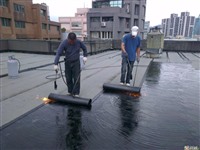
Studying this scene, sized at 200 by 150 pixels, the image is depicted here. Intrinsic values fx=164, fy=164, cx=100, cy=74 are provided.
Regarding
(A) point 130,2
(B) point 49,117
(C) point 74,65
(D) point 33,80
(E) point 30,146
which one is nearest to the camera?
(E) point 30,146

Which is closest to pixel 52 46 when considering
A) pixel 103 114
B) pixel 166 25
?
pixel 103 114

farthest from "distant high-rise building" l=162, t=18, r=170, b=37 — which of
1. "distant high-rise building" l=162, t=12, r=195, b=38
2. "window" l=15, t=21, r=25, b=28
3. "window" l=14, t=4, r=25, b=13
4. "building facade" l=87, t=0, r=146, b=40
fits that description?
"window" l=15, t=21, r=25, b=28

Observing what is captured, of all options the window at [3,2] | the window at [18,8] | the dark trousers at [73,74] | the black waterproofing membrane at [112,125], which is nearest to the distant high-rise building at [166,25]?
the window at [18,8]

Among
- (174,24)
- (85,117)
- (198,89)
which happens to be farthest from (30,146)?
(174,24)

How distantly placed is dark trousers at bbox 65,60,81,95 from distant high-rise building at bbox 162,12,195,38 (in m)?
82.7

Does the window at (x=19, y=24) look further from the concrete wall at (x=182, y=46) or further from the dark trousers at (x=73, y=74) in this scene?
the dark trousers at (x=73, y=74)

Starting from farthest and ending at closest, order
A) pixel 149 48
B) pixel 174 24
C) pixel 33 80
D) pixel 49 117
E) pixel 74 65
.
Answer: pixel 174 24
pixel 149 48
pixel 33 80
pixel 74 65
pixel 49 117

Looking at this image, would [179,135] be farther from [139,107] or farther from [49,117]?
[49,117]

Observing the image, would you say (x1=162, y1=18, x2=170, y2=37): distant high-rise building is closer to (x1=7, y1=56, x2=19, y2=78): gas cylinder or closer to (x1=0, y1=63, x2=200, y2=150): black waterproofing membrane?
(x1=7, y1=56, x2=19, y2=78): gas cylinder

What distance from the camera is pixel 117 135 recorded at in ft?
7.87

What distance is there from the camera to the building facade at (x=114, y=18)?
35531mm

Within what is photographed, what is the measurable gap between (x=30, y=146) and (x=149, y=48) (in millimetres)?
10259

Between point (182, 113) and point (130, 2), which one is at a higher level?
point (130, 2)

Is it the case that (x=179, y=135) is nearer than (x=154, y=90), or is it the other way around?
(x=179, y=135)
